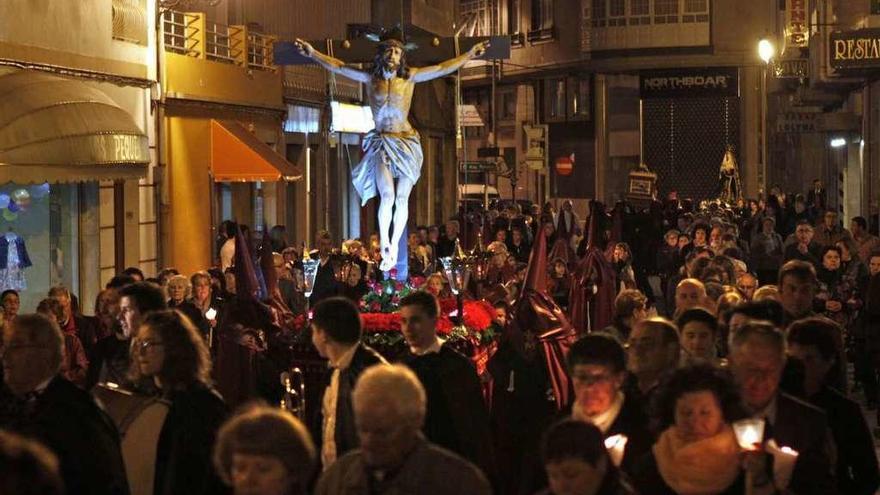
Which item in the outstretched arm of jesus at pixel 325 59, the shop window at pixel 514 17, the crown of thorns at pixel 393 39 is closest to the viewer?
the crown of thorns at pixel 393 39

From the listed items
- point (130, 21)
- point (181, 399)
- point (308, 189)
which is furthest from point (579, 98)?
point (181, 399)

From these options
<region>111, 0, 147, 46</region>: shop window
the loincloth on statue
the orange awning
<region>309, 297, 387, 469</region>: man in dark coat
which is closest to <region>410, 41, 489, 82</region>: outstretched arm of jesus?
the loincloth on statue

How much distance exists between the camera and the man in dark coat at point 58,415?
6.26 m

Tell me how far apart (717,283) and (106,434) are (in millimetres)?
6971

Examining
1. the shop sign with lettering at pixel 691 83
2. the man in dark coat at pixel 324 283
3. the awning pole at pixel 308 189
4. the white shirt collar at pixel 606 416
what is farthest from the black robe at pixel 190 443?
the shop sign with lettering at pixel 691 83

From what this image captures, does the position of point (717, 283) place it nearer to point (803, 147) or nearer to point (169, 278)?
point (169, 278)

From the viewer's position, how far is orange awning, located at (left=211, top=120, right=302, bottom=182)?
25.2 meters

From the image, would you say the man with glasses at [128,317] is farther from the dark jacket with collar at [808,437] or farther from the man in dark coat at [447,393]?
the dark jacket with collar at [808,437]

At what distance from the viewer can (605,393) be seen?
6.76 m

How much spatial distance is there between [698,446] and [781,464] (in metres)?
0.40

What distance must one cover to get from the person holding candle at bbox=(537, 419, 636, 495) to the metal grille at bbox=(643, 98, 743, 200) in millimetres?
51828

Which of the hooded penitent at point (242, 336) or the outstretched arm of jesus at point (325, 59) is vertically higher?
the outstretched arm of jesus at point (325, 59)

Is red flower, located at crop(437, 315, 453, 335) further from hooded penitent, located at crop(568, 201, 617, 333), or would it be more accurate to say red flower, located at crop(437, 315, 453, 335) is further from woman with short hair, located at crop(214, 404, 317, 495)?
woman with short hair, located at crop(214, 404, 317, 495)

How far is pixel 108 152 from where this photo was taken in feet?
62.7
